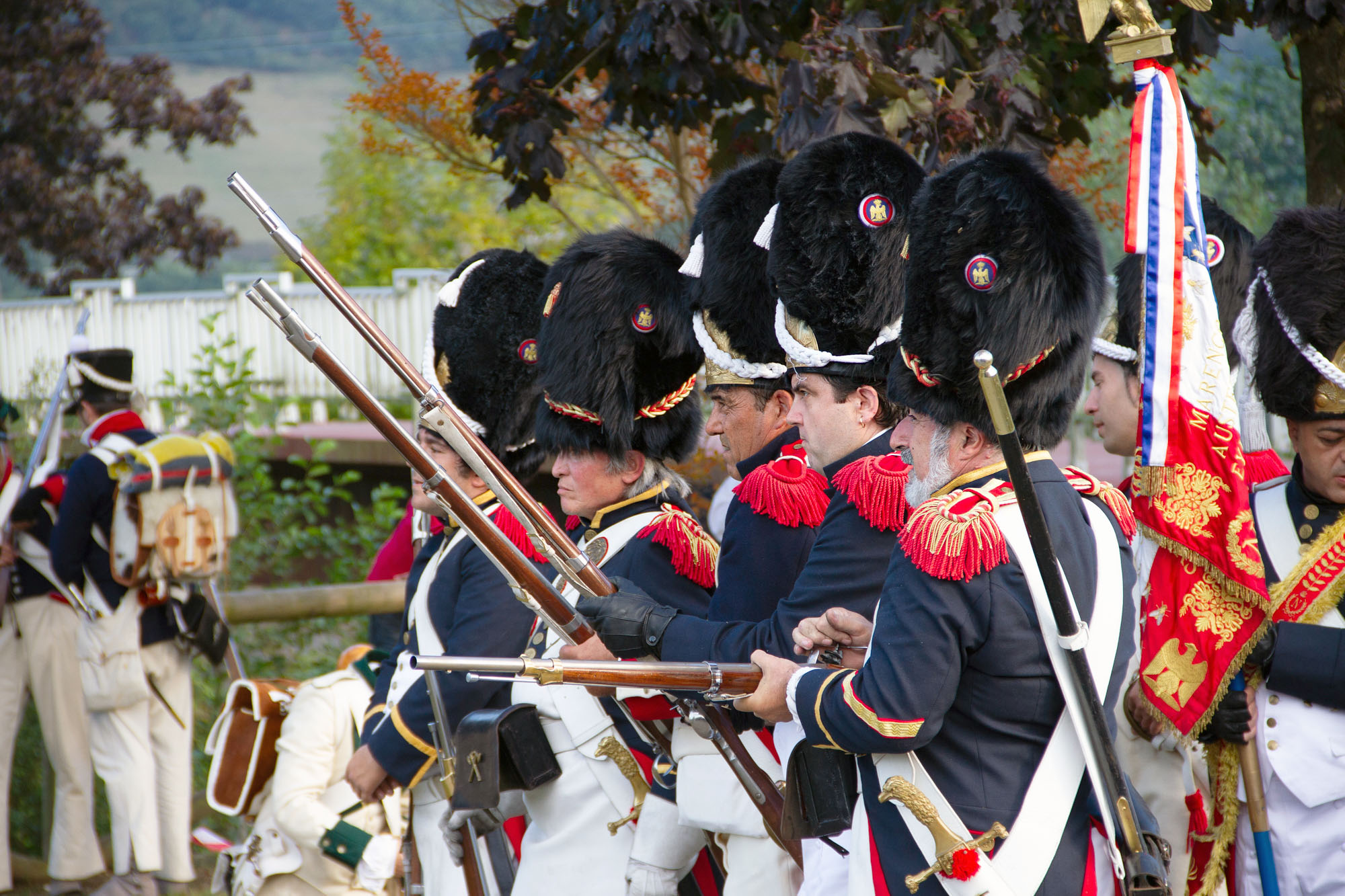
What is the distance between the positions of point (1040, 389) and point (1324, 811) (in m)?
1.29

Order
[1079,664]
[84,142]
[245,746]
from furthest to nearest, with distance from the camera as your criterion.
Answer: [84,142]
[245,746]
[1079,664]

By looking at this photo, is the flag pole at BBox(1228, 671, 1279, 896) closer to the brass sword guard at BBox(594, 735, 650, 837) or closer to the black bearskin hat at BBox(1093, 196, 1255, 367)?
the black bearskin hat at BBox(1093, 196, 1255, 367)

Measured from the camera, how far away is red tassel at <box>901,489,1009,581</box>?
234 centimetres

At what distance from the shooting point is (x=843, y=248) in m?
3.11

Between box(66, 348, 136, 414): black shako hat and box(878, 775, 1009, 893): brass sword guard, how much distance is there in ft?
17.3

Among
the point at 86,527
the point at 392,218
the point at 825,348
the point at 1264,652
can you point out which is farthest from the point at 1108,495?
the point at 392,218

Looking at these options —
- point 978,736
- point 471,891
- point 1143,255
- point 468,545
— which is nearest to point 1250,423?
point 1143,255

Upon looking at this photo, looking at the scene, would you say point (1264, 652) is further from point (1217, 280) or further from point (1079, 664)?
point (1217, 280)

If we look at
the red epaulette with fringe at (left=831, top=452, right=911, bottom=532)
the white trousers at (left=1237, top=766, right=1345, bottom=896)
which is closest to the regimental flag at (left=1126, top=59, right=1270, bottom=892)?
the white trousers at (left=1237, top=766, right=1345, bottom=896)

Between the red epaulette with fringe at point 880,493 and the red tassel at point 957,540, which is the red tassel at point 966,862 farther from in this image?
the red epaulette with fringe at point 880,493

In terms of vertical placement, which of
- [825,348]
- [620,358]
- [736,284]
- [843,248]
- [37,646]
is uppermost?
[843,248]

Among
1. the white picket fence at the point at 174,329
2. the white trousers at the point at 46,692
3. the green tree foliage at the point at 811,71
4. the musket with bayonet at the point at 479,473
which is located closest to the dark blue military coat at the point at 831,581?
the musket with bayonet at the point at 479,473

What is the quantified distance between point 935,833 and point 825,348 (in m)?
1.12

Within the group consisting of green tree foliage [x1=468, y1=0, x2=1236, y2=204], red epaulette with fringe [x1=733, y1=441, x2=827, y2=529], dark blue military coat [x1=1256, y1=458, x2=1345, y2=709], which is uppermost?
green tree foliage [x1=468, y1=0, x2=1236, y2=204]
